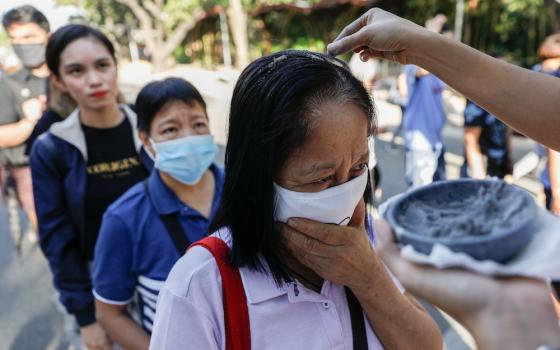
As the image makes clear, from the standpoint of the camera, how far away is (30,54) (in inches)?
130

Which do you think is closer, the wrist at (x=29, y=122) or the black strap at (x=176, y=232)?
the black strap at (x=176, y=232)

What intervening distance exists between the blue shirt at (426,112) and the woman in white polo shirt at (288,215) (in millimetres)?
3495

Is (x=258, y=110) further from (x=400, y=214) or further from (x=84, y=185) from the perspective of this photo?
(x=84, y=185)

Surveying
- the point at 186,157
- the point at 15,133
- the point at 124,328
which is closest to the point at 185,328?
the point at 124,328

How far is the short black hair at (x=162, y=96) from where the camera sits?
1778 millimetres

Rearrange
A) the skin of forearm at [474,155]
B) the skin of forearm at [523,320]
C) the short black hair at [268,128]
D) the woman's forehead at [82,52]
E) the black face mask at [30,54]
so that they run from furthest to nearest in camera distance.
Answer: the skin of forearm at [474,155] < the black face mask at [30,54] < the woman's forehead at [82,52] < the short black hair at [268,128] < the skin of forearm at [523,320]

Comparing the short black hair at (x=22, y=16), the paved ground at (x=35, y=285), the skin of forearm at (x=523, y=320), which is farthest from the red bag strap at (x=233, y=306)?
the short black hair at (x=22, y=16)

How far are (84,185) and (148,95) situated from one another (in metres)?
0.54

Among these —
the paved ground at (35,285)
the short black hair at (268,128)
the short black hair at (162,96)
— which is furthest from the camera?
the paved ground at (35,285)

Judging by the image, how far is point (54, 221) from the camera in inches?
81.0

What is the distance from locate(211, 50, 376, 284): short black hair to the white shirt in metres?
0.05

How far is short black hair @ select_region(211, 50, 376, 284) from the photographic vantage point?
3.35 feet

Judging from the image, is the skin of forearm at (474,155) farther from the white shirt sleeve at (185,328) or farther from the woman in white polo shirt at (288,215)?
the white shirt sleeve at (185,328)

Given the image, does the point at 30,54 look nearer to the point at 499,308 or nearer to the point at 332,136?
the point at 332,136
